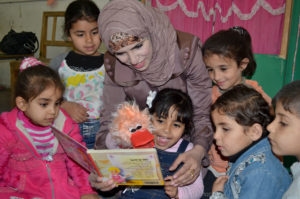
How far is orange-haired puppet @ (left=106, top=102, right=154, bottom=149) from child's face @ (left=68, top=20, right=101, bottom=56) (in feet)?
2.64

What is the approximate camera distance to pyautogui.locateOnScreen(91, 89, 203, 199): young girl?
1583 mm

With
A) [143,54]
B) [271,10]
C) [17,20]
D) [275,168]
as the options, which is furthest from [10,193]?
[17,20]

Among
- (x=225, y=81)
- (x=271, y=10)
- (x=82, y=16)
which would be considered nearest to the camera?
(x=225, y=81)

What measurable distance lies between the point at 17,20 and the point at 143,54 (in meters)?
5.42

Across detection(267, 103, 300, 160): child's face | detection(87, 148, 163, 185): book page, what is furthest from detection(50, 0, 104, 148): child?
detection(267, 103, 300, 160): child's face

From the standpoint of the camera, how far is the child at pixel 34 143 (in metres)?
1.61

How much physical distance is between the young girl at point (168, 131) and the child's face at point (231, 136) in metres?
0.24

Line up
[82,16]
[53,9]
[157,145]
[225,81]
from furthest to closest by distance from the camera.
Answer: [53,9], [82,16], [225,81], [157,145]

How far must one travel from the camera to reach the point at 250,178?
4.13 ft

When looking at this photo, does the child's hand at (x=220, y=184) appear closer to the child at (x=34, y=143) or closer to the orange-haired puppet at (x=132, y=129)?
the orange-haired puppet at (x=132, y=129)

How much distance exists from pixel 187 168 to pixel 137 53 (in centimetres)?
67

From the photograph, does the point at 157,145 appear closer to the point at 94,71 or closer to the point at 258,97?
the point at 258,97

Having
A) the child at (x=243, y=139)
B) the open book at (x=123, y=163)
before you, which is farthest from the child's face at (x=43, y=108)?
the child at (x=243, y=139)

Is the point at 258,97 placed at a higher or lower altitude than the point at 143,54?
lower
